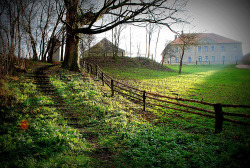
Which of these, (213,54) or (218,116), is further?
(213,54)

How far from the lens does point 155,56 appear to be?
→ 36.8 meters

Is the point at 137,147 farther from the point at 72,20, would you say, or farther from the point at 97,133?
the point at 72,20

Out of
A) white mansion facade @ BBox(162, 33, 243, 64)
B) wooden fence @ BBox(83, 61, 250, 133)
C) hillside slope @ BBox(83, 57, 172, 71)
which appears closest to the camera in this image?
wooden fence @ BBox(83, 61, 250, 133)

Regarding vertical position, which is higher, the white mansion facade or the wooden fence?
the white mansion facade

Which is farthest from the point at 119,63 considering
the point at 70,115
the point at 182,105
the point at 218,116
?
the point at 218,116

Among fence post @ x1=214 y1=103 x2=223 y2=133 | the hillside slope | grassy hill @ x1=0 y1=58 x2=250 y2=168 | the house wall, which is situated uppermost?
the house wall

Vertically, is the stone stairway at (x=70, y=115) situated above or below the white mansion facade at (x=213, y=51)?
below

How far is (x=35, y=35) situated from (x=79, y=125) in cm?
1805

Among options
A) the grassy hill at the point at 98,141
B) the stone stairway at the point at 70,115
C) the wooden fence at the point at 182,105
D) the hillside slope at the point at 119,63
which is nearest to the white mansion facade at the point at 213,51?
the hillside slope at the point at 119,63

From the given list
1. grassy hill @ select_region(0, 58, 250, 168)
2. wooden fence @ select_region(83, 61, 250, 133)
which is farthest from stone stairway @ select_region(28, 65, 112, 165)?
wooden fence @ select_region(83, 61, 250, 133)

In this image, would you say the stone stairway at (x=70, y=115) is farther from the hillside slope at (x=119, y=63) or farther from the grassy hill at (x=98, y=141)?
the hillside slope at (x=119, y=63)

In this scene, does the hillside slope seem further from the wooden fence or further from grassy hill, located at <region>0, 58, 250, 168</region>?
grassy hill, located at <region>0, 58, 250, 168</region>

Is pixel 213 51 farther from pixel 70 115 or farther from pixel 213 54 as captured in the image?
pixel 70 115

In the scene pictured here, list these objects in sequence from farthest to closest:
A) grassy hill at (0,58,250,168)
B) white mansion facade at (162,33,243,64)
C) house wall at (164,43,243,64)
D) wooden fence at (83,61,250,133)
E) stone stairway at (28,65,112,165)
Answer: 1. white mansion facade at (162,33,243,64)
2. house wall at (164,43,243,64)
3. wooden fence at (83,61,250,133)
4. stone stairway at (28,65,112,165)
5. grassy hill at (0,58,250,168)
